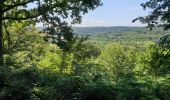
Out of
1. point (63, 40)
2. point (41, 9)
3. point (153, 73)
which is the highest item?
point (41, 9)

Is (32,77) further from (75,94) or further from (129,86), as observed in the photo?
(129,86)

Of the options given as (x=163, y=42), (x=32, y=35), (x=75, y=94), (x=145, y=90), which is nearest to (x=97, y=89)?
(x=75, y=94)

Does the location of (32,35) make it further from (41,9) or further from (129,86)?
(129,86)

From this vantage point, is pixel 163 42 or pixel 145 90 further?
pixel 163 42

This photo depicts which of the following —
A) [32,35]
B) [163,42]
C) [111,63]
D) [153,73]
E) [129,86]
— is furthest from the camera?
[111,63]

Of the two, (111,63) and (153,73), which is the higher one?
(153,73)

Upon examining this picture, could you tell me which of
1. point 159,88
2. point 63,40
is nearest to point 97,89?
point 159,88

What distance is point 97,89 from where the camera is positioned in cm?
1222

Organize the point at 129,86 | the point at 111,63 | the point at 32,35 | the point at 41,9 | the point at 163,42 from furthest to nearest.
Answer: the point at 111,63, the point at 32,35, the point at 41,9, the point at 163,42, the point at 129,86

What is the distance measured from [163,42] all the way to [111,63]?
314 ft

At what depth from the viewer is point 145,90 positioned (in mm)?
12273

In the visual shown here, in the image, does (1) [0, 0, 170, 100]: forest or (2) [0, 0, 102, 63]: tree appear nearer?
(1) [0, 0, 170, 100]: forest

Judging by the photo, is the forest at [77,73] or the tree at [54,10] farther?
the tree at [54,10]

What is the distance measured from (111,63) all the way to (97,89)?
100801 millimetres
